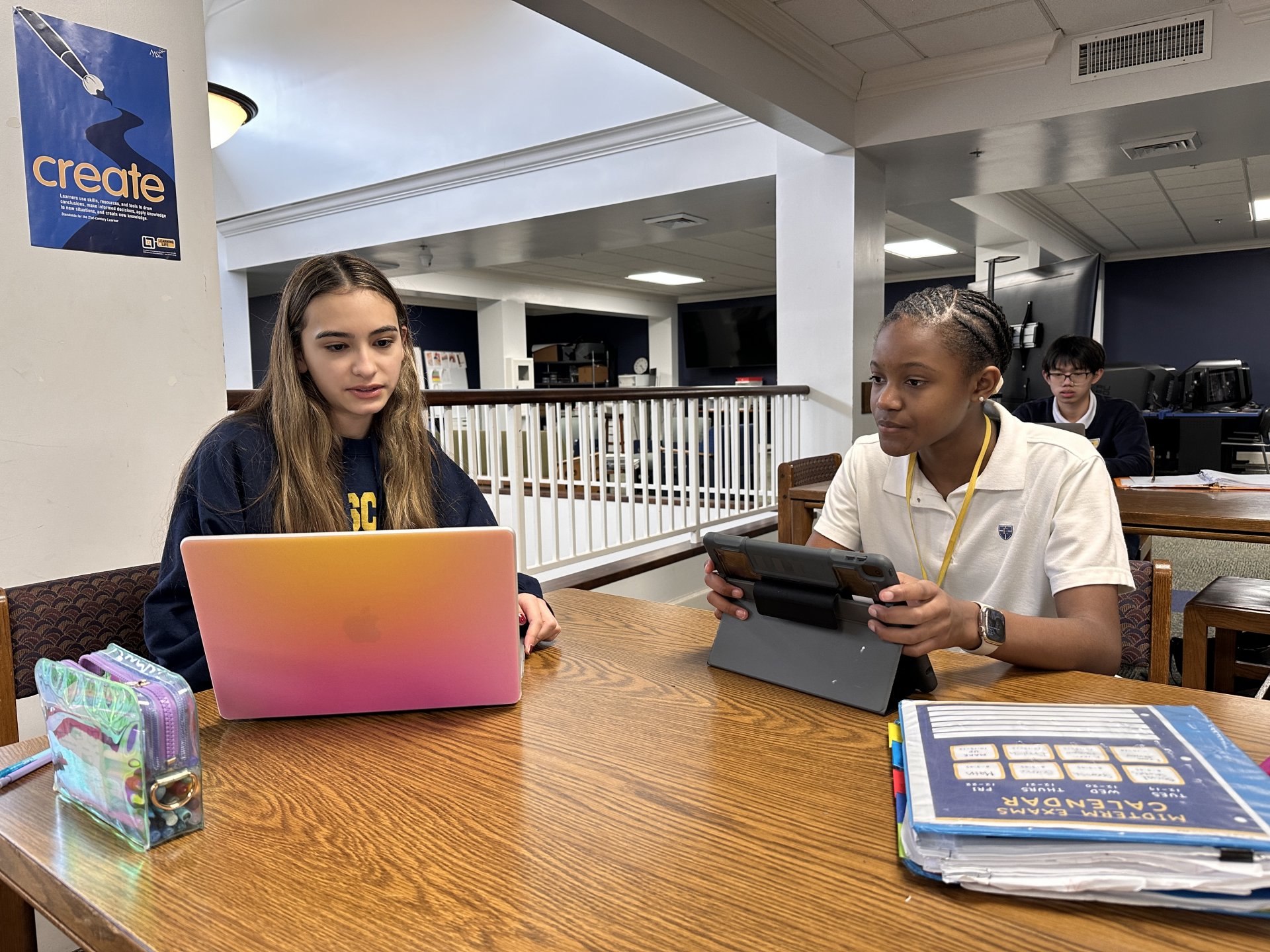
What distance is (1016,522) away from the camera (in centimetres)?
132

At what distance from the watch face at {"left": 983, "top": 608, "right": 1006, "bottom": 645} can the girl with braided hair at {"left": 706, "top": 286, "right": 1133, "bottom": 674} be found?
13cm

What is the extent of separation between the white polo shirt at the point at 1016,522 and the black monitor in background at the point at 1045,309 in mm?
6573

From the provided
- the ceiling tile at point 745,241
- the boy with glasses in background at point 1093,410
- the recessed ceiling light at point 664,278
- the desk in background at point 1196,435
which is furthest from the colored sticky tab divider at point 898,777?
the recessed ceiling light at point 664,278

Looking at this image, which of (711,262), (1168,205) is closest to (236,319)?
(711,262)

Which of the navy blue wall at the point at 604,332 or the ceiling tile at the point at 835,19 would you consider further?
the navy blue wall at the point at 604,332

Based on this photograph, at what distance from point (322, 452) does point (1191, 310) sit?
1067 cm

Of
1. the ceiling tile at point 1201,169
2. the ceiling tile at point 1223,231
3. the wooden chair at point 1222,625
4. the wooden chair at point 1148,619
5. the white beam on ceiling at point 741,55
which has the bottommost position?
the wooden chair at point 1222,625

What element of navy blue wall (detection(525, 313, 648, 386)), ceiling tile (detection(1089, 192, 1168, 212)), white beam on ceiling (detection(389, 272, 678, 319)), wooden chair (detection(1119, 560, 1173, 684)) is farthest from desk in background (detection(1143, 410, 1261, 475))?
navy blue wall (detection(525, 313, 648, 386))

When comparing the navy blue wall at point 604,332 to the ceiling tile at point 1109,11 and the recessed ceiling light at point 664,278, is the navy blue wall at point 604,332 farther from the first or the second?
the ceiling tile at point 1109,11

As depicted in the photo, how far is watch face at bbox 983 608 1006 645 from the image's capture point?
104 cm

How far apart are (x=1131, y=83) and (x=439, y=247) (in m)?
4.95

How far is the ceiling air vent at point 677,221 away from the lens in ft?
19.3

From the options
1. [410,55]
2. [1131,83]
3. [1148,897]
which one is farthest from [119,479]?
[410,55]

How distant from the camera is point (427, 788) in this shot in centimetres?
80
